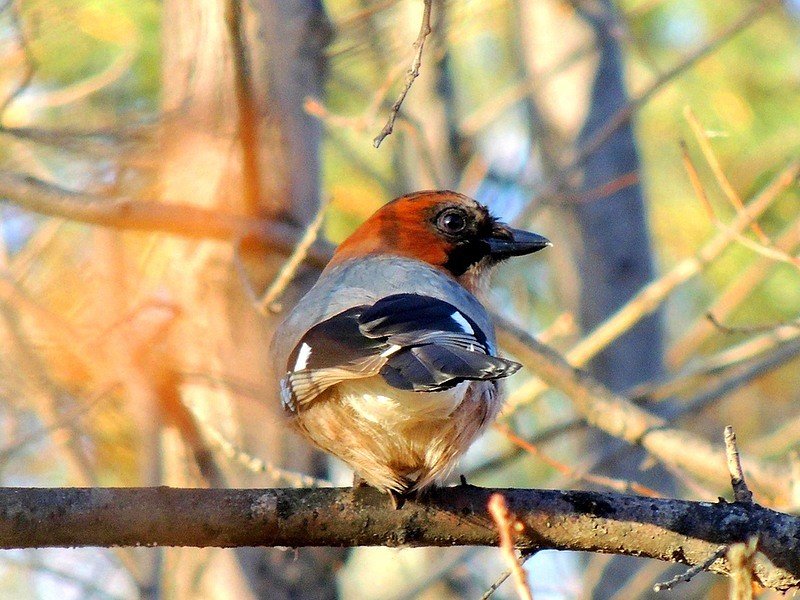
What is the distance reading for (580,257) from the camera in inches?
295

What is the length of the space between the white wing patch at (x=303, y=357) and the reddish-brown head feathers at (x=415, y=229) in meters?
1.28

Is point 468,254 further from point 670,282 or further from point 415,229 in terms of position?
point 670,282

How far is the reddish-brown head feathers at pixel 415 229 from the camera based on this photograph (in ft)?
15.3

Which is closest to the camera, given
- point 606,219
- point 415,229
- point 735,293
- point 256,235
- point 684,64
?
point 415,229

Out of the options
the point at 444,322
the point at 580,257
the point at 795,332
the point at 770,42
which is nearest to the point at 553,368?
the point at 795,332

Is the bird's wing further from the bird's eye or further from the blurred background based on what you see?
the bird's eye

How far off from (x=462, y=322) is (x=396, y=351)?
0.40 metres

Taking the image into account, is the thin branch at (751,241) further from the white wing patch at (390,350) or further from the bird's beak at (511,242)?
the white wing patch at (390,350)

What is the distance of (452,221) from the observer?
4785 millimetres

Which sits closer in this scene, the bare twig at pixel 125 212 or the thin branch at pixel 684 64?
the bare twig at pixel 125 212

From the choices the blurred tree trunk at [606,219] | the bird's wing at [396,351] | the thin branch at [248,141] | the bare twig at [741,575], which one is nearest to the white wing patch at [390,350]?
the bird's wing at [396,351]

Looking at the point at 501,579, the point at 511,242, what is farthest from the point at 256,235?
the point at 501,579

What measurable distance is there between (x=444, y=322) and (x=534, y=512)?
63 centimetres

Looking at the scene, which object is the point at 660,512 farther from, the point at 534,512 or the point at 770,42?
the point at 770,42
